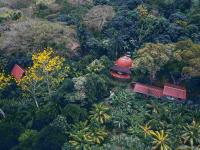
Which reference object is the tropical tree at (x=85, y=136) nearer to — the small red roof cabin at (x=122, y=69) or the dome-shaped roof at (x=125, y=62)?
the small red roof cabin at (x=122, y=69)

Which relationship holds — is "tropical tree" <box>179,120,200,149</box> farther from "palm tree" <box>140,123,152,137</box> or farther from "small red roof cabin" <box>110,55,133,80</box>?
"small red roof cabin" <box>110,55,133,80</box>

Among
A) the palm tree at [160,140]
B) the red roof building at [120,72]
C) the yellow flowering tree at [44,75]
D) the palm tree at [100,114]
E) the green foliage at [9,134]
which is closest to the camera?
the palm tree at [160,140]

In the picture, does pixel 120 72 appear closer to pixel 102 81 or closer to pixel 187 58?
pixel 102 81

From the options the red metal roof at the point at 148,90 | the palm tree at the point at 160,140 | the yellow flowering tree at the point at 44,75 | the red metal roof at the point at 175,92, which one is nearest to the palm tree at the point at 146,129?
the palm tree at the point at 160,140

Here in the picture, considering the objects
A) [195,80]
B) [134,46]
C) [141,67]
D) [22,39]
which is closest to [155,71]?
[141,67]

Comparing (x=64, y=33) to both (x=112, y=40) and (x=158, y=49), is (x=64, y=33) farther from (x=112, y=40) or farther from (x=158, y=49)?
(x=158, y=49)

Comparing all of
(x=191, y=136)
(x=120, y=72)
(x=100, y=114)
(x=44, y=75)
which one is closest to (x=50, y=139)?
(x=100, y=114)
